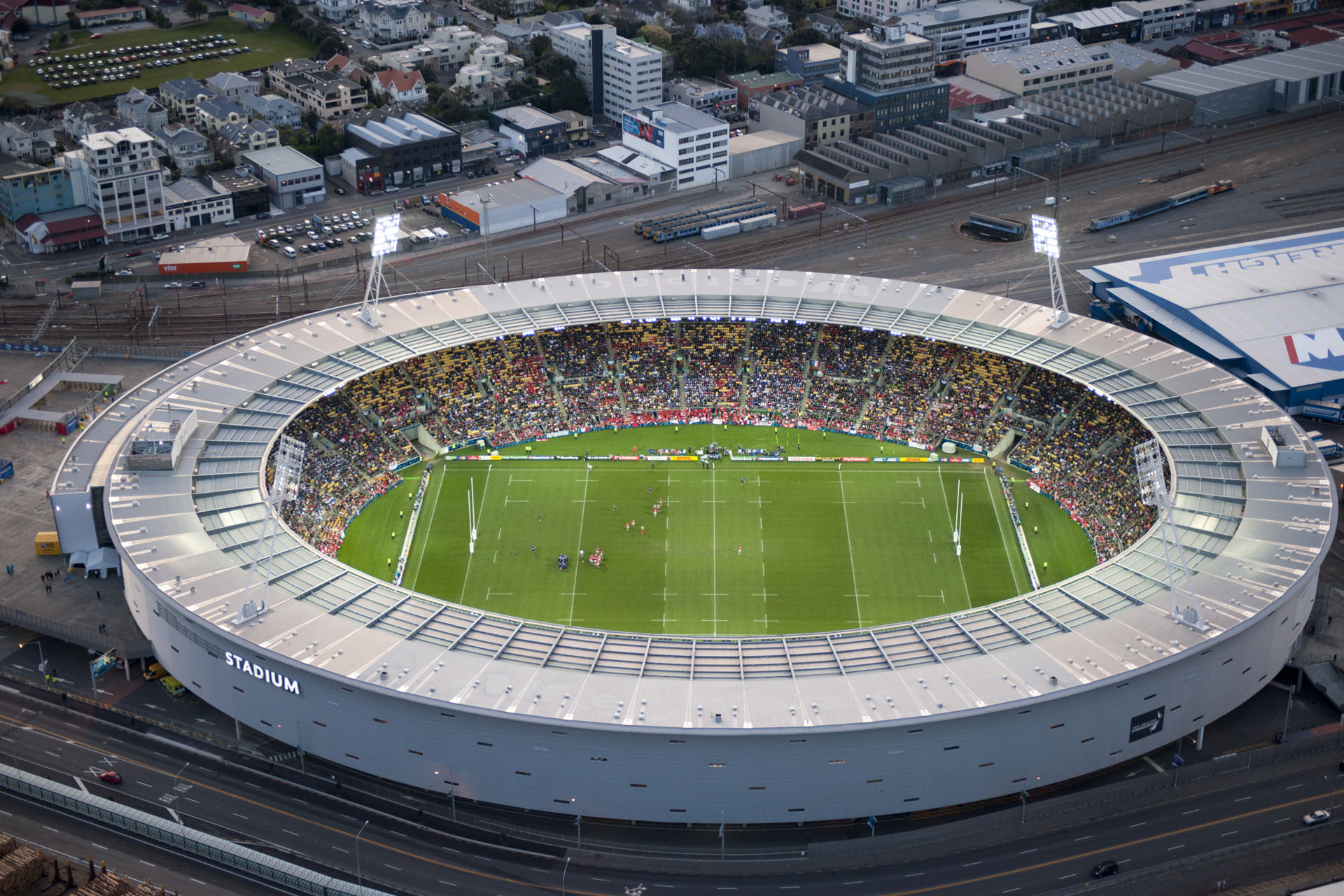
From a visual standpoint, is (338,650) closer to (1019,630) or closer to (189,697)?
(189,697)

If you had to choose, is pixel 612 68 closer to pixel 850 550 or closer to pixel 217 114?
pixel 217 114

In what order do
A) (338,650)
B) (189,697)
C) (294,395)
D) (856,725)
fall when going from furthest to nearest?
1. (294,395)
2. (189,697)
3. (338,650)
4. (856,725)

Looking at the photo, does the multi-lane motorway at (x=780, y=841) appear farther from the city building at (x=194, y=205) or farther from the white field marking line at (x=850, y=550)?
the city building at (x=194, y=205)

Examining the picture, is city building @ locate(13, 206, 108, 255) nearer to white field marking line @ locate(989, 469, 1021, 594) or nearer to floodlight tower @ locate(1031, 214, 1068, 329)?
floodlight tower @ locate(1031, 214, 1068, 329)

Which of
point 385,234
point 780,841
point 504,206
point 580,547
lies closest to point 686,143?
point 504,206

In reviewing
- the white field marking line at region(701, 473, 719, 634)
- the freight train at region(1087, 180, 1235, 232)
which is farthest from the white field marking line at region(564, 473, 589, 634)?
the freight train at region(1087, 180, 1235, 232)

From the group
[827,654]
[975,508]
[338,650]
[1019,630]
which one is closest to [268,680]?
[338,650]
